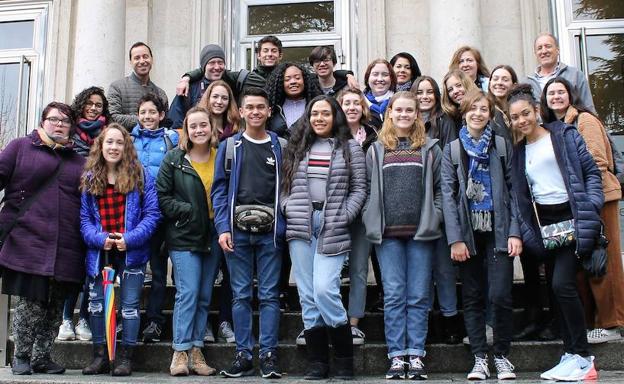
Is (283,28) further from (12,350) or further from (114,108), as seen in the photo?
(12,350)

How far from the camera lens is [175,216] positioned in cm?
488

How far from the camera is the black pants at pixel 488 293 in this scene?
4477 millimetres

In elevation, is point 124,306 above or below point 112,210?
below

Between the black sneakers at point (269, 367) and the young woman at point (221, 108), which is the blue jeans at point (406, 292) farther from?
the young woman at point (221, 108)

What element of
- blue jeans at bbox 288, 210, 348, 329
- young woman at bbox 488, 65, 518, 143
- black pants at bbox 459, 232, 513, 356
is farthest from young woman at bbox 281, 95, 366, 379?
young woman at bbox 488, 65, 518, 143

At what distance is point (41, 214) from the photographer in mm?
4746

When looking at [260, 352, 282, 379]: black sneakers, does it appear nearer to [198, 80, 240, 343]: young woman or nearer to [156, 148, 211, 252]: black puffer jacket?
[198, 80, 240, 343]: young woman

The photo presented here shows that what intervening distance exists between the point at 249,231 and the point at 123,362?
47.8 inches

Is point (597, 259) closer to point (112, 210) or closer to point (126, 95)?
point (112, 210)

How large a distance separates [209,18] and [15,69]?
2637 mm

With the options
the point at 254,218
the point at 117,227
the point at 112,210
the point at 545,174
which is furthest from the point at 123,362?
the point at 545,174

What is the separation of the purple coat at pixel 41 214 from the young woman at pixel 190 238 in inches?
24.3

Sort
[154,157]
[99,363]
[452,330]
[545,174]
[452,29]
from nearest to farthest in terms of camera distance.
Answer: [545,174] < [99,363] < [452,330] < [154,157] < [452,29]

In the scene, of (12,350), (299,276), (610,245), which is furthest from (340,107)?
(12,350)
